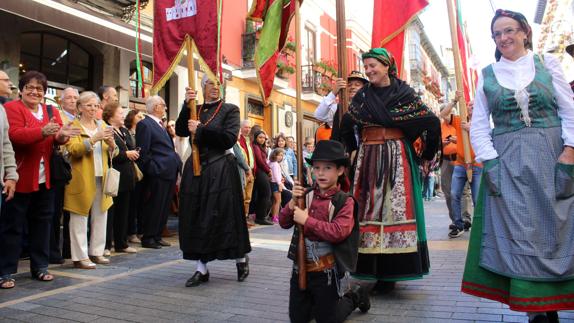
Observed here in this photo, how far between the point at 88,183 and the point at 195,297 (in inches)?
80.9

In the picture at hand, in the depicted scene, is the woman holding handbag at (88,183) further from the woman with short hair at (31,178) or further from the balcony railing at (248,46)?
the balcony railing at (248,46)

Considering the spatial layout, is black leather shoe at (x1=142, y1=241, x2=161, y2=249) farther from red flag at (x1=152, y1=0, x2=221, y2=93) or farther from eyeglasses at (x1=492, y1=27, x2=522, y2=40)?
eyeglasses at (x1=492, y1=27, x2=522, y2=40)

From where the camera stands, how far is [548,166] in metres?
2.79

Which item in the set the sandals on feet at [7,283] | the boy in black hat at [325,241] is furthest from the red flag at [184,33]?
the sandals on feet at [7,283]

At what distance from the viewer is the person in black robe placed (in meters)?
4.33

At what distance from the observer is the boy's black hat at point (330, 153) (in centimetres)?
298

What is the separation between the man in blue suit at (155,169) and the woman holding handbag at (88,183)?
95 centimetres

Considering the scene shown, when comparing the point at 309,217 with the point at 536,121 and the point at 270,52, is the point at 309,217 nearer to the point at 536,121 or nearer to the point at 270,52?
the point at 536,121

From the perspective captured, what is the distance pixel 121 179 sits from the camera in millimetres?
5914

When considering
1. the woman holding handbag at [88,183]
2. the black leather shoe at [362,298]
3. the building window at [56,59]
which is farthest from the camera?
the building window at [56,59]

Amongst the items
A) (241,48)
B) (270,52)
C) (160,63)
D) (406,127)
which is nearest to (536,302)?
(406,127)

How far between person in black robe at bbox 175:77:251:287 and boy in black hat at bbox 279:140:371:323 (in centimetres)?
142

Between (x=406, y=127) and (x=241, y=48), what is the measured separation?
14.8 m

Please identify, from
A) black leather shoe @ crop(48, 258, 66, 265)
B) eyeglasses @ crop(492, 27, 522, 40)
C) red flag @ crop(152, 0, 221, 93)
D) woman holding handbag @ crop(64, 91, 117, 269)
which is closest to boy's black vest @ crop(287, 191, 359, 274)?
eyeglasses @ crop(492, 27, 522, 40)
